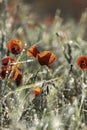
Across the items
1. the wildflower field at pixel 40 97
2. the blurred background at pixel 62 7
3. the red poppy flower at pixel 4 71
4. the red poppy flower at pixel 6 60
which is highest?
the blurred background at pixel 62 7

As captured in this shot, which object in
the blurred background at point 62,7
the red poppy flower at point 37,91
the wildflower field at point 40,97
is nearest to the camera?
the wildflower field at point 40,97

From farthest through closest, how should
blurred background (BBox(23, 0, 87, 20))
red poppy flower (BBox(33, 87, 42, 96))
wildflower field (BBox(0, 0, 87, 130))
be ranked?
blurred background (BBox(23, 0, 87, 20)), red poppy flower (BBox(33, 87, 42, 96)), wildflower field (BBox(0, 0, 87, 130))

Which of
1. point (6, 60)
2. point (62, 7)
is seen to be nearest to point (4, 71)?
point (6, 60)

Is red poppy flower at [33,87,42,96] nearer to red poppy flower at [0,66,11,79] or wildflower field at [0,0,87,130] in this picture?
wildflower field at [0,0,87,130]

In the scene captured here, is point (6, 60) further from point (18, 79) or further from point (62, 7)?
point (62, 7)

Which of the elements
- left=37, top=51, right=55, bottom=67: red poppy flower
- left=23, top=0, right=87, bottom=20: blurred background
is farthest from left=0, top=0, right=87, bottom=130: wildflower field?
left=23, top=0, right=87, bottom=20: blurred background

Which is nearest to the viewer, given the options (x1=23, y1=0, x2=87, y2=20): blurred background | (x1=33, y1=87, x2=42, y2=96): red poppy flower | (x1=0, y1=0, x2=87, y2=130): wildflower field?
(x1=0, y1=0, x2=87, y2=130): wildflower field

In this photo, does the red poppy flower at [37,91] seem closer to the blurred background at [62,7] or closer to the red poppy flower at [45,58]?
the red poppy flower at [45,58]

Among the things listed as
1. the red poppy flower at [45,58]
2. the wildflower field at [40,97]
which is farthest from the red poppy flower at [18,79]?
the red poppy flower at [45,58]

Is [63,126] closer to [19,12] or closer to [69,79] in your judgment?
[69,79]

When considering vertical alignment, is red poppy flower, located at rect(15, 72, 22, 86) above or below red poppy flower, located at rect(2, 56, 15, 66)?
below

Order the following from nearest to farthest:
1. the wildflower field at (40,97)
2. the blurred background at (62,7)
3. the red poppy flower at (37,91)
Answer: the wildflower field at (40,97), the red poppy flower at (37,91), the blurred background at (62,7)
